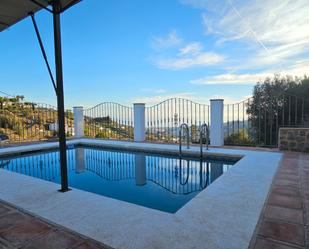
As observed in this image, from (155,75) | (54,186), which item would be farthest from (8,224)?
(155,75)

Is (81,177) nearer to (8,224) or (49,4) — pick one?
(8,224)

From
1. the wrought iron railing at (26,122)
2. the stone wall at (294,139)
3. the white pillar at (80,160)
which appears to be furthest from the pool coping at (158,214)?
the wrought iron railing at (26,122)

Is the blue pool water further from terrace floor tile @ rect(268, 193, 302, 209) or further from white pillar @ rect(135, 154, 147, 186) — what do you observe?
terrace floor tile @ rect(268, 193, 302, 209)

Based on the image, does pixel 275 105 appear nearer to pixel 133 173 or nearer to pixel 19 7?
pixel 133 173

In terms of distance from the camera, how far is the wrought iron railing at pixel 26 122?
1057 centimetres

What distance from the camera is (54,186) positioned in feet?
11.0

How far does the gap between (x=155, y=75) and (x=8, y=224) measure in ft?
32.0

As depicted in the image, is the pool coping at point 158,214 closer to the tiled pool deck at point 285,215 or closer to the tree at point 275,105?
the tiled pool deck at point 285,215

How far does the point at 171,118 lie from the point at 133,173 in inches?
162

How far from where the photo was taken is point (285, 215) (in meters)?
2.19

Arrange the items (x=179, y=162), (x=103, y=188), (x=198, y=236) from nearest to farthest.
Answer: (x=198, y=236), (x=103, y=188), (x=179, y=162)

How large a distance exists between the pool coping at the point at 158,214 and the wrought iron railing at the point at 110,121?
5.95 metres

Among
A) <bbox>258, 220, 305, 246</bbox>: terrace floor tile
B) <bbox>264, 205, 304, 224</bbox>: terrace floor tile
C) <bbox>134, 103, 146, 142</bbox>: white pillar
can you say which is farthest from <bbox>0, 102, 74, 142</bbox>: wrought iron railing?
<bbox>258, 220, 305, 246</bbox>: terrace floor tile

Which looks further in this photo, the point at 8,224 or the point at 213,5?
the point at 213,5
